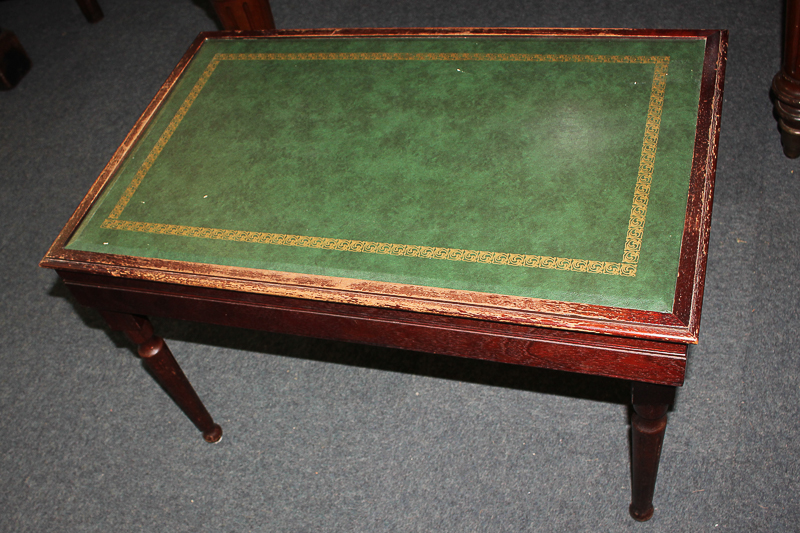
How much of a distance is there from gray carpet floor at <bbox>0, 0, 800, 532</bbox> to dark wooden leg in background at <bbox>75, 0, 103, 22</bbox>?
1520mm

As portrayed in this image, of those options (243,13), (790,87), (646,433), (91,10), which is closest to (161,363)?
(646,433)

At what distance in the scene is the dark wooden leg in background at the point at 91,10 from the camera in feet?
11.8

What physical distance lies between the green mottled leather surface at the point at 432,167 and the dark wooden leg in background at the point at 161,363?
22cm

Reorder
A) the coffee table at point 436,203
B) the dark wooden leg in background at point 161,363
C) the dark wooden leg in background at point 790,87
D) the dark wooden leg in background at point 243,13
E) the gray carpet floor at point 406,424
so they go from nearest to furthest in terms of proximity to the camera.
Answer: the coffee table at point 436,203, the dark wooden leg in background at point 161,363, the gray carpet floor at point 406,424, the dark wooden leg in background at point 790,87, the dark wooden leg in background at point 243,13

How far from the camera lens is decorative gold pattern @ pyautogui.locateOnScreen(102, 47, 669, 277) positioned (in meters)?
1.41

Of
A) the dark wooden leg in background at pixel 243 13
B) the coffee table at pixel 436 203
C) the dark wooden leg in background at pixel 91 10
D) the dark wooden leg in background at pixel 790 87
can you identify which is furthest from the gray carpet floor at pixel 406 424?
the dark wooden leg in background at pixel 91 10

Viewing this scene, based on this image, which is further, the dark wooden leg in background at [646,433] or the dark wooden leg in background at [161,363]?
the dark wooden leg in background at [161,363]

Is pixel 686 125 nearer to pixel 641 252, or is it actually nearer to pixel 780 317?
pixel 641 252

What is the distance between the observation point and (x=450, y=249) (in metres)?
1.47

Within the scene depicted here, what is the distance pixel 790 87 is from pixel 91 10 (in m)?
3.16

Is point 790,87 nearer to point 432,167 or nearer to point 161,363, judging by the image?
point 432,167

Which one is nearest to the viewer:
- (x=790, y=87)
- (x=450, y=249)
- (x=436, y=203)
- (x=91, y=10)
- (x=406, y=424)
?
(x=450, y=249)

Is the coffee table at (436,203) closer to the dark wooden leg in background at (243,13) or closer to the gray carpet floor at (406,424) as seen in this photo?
the gray carpet floor at (406,424)

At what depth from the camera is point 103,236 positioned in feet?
5.49
